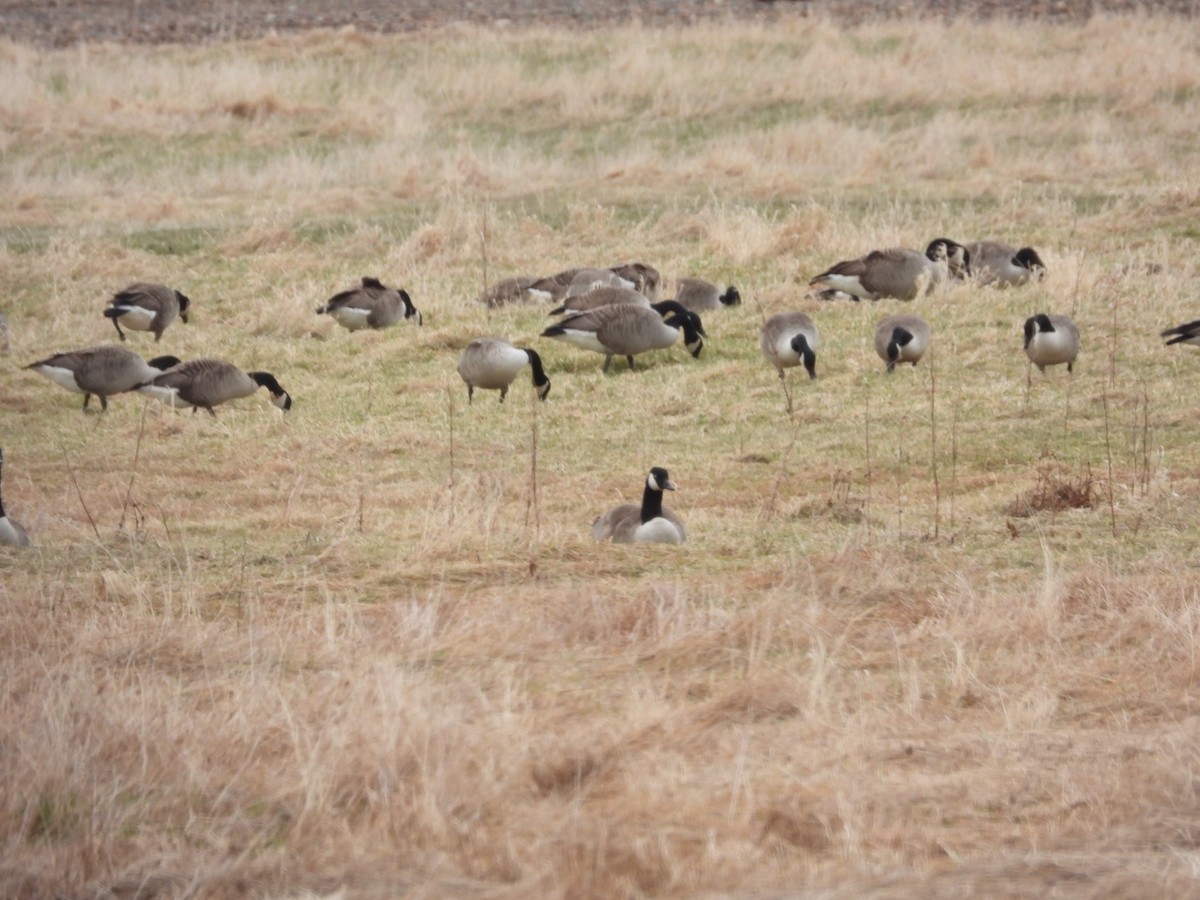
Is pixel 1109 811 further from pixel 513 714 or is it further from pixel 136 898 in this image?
pixel 136 898

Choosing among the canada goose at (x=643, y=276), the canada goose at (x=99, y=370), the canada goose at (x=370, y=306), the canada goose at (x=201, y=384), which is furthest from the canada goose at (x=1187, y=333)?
the canada goose at (x=99, y=370)

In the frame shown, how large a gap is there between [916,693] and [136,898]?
2970 millimetres

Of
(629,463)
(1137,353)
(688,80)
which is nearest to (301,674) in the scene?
(629,463)

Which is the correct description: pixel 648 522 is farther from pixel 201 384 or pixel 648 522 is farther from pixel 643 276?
pixel 643 276

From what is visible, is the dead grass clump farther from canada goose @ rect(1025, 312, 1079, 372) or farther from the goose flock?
the goose flock

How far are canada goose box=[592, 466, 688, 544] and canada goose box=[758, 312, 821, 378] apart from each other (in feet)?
14.5

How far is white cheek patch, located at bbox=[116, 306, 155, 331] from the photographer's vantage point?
624 inches

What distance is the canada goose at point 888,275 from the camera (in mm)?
15906

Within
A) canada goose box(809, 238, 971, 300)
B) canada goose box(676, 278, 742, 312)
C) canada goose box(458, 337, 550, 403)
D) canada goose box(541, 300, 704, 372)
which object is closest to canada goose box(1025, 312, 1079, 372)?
canada goose box(809, 238, 971, 300)

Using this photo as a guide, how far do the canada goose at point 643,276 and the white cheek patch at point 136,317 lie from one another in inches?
179

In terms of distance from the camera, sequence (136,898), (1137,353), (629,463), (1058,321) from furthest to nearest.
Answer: (1137,353) < (1058,321) < (629,463) < (136,898)

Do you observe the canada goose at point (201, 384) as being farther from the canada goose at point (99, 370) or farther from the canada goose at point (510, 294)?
the canada goose at point (510, 294)

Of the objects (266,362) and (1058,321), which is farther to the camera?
(266,362)

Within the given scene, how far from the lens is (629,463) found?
11.9m
